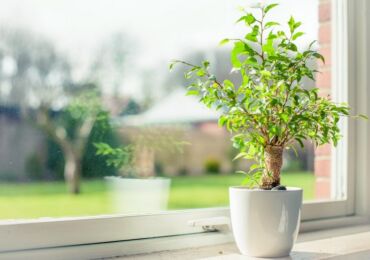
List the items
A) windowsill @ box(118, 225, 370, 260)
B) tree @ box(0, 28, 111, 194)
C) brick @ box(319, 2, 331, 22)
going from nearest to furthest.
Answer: tree @ box(0, 28, 111, 194) → windowsill @ box(118, 225, 370, 260) → brick @ box(319, 2, 331, 22)

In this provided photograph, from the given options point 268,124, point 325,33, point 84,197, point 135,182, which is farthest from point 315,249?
point 325,33

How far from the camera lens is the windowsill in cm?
125

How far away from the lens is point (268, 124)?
1190 millimetres

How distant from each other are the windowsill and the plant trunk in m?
0.17

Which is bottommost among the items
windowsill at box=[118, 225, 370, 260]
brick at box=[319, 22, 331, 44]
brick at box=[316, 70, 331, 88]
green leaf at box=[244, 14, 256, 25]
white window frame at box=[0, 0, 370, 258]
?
windowsill at box=[118, 225, 370, 260]

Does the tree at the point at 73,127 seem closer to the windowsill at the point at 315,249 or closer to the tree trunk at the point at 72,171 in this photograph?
the tree trunk at the point at 72,171

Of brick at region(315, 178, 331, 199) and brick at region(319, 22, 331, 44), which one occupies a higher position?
brick at region(319, 22, 331, 44)

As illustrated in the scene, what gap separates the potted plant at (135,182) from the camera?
1280mm

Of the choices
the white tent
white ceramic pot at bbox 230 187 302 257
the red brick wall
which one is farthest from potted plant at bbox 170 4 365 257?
the red brick wall

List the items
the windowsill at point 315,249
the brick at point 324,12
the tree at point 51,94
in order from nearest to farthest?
the tree at point 51,94 → the windowsill at point 315,249 → the brick at point 324,12

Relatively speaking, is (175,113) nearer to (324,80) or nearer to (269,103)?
(269,103)

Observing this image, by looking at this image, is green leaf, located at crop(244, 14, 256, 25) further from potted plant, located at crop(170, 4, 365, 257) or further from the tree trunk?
the tree trunk

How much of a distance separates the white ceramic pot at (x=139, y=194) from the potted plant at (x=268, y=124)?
0.74ft

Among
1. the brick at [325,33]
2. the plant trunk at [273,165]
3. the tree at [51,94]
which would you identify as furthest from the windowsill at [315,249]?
the brick at [325,33]
